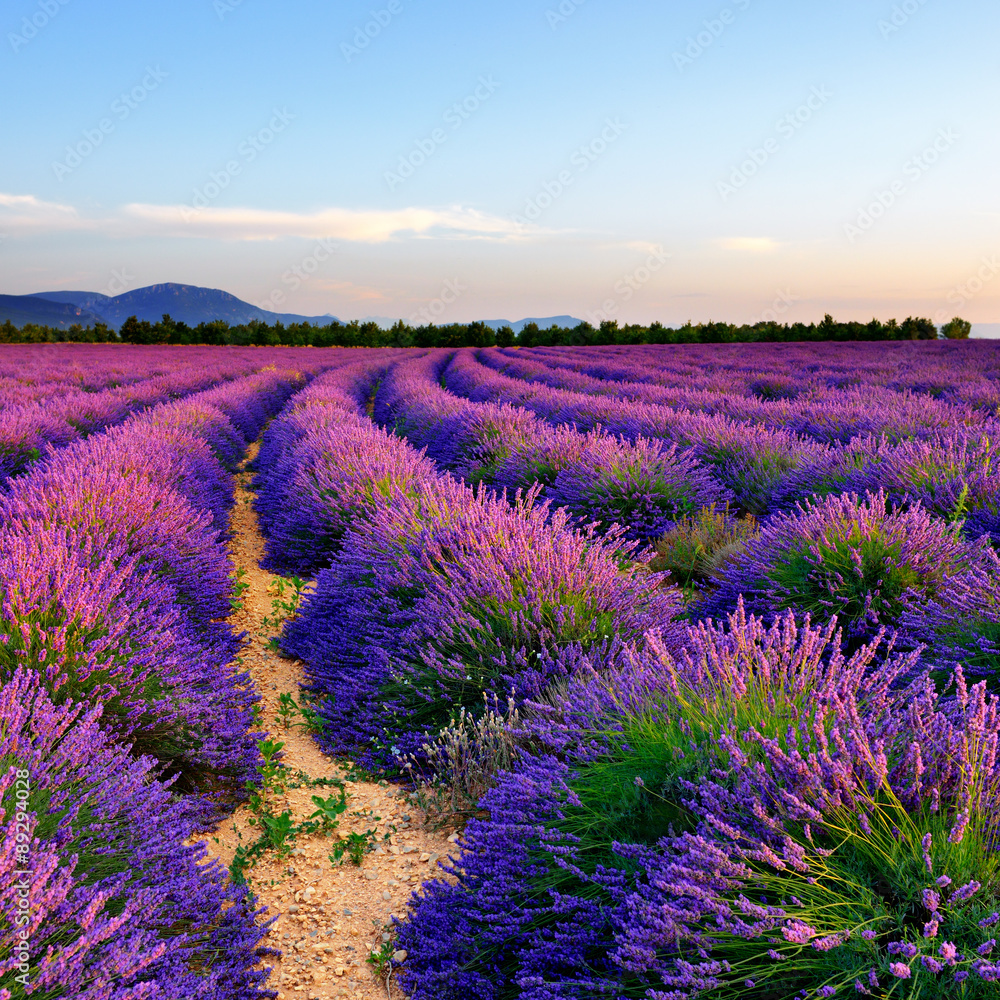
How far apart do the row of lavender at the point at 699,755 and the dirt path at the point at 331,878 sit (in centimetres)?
17

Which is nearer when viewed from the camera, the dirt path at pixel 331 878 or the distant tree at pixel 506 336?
the dirt path at pixel 331 878

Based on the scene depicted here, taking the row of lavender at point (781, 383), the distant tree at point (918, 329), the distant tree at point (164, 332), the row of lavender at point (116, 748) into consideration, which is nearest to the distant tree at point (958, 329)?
the distant tree at point (918, 329)

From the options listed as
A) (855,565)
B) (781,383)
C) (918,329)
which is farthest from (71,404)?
(918,329)

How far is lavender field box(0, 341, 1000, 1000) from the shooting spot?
1.29 metres

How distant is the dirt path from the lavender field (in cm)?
6

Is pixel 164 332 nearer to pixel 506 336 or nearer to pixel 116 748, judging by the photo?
pixel 506 336

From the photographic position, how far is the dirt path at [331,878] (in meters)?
1.91

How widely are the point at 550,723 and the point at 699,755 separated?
0.49m

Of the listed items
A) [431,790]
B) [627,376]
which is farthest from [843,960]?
[627,376]

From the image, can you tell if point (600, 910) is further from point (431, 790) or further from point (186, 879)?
point (431, 790)

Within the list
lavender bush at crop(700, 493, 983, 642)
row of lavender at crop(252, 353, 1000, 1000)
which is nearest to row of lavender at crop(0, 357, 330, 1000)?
row of lavender at crop(252, 353, 1000, 1000)

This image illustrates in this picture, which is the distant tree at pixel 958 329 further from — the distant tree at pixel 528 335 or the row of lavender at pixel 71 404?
the row of lavender at pixel 71 404

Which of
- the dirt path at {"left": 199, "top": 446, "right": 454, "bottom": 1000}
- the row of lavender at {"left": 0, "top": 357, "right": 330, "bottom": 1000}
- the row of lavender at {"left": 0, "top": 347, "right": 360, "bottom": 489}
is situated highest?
the row of lavender at {"left": 0, "top": 347, "right": 360, "bottom": 489}

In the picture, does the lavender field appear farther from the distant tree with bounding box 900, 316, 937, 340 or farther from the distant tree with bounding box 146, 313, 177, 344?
the distant tree with bounding box 146, 313, 177, 344
